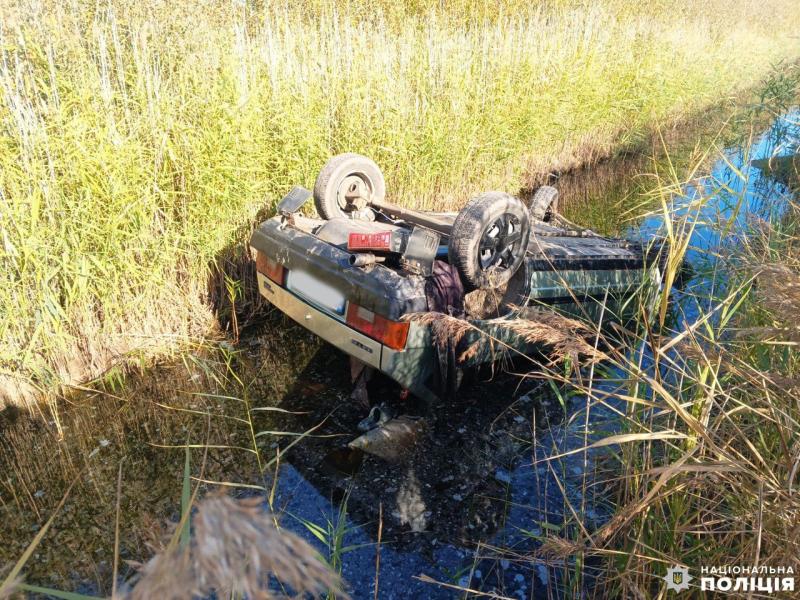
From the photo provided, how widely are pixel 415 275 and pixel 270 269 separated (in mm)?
1109

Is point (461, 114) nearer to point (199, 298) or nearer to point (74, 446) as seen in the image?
point (199, 298)

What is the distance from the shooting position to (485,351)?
3.48 metres

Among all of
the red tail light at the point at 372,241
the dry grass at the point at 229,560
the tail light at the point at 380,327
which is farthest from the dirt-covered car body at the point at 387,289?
the dry grass at the point at 229,560

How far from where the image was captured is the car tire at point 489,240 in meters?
3.06

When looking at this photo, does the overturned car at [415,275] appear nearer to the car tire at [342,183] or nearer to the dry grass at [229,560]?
the car tire at [342,183]

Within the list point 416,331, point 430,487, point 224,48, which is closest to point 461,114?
point 224,48

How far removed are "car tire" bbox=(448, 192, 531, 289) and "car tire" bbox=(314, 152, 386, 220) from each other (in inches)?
44.7

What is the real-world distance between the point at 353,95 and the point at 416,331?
9.52ft

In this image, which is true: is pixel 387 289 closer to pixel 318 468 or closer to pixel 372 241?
pixel 372 241

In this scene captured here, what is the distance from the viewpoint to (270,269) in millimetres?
3613

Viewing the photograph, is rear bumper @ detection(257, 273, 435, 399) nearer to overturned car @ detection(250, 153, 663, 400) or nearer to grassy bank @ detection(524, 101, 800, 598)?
overturned car @ detection(250, 153, 663, 400)

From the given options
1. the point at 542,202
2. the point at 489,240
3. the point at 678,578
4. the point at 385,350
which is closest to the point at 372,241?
the point at 385,350

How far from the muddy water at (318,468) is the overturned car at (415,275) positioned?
0.42m

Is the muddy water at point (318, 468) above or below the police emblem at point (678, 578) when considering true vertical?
below
